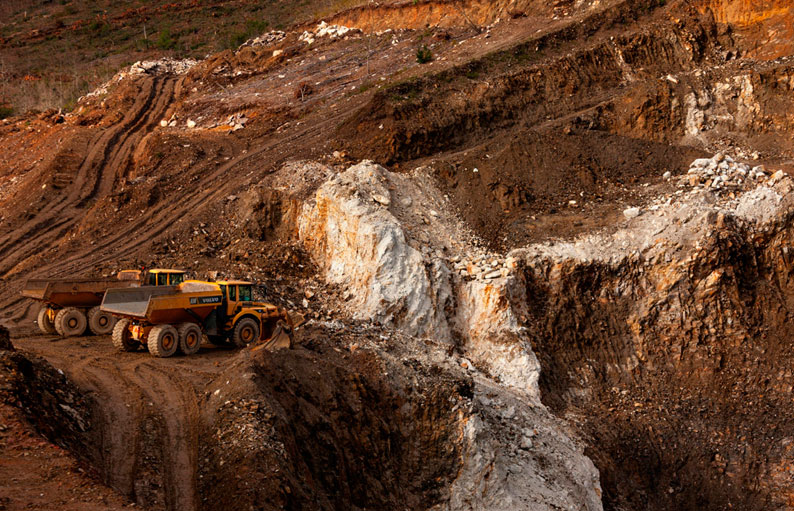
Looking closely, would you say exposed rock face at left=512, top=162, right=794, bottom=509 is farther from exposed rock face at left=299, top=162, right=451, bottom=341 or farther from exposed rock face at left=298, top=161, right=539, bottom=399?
exposed rock face at left=299, top=162, right=451, bottom=341

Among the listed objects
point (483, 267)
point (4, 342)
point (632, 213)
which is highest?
point (632, 213)

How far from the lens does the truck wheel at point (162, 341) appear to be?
1496cm

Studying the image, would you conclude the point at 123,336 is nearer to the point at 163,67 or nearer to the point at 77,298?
the point at 77,298

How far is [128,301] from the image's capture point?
1516 centimetres

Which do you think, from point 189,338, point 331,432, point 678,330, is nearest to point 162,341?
point 189,338

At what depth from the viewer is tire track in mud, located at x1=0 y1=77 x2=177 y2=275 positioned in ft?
74.8

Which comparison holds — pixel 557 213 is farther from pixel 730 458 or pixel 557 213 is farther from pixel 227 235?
pixel 227 235

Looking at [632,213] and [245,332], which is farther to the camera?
[632,213]

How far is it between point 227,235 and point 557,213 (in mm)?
10064

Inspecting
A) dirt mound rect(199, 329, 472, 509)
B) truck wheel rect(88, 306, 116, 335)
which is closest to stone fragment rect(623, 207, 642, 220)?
dirt mound rect(199, 329, 472, 509)

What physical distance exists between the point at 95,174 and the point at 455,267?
15950mm

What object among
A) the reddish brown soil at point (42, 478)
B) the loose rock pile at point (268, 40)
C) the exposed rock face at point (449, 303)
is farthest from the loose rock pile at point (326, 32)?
the reddish brown soil at point (42, 478)

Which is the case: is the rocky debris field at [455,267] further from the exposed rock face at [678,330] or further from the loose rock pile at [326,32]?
the loose rock pile at [326,32]

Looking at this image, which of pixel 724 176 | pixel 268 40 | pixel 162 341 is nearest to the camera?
pixel 162 341
